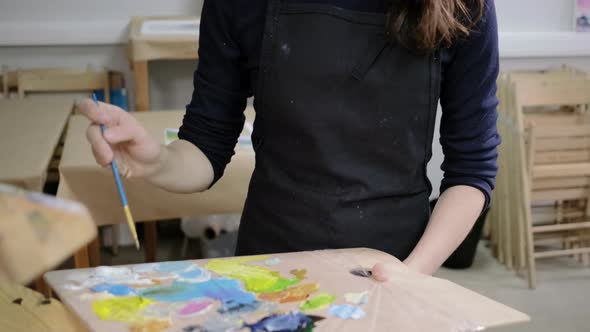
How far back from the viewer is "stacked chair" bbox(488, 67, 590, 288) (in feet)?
9.96

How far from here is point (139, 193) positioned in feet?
6.66

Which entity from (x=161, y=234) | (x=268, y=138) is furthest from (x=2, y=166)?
(x=161, y=234)

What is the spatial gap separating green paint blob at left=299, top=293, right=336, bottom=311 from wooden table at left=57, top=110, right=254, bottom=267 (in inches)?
45.5

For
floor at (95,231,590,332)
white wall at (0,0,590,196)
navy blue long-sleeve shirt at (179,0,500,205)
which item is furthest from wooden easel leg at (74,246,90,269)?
white wall at (0,0,590,196)

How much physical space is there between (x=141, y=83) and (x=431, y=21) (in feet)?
6.71

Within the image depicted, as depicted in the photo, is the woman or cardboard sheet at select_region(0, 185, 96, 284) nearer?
cardboard sheet at select_region(0, 185, 96, 284)

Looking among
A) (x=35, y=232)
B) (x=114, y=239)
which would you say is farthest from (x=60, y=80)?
(x=35, y=232)

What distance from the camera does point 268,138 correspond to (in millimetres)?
1200

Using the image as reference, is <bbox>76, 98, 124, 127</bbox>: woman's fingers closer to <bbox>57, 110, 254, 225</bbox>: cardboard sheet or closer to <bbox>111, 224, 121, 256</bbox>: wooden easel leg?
<bbox>57, 110, 254, 225</bbox>: cardboard sheet

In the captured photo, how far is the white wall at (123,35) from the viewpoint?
3225 millimetres

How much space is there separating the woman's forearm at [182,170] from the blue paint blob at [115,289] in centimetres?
21

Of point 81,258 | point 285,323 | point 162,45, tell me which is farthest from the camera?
point 162,45

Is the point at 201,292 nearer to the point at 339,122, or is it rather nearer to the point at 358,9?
the point at 339,122

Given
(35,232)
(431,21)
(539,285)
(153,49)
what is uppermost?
(431,21)
